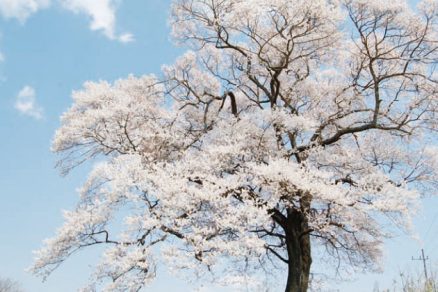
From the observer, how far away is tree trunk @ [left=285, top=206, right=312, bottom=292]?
13625 mm

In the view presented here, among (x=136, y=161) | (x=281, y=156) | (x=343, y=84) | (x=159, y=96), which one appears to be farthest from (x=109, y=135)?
(x=343, y=84)

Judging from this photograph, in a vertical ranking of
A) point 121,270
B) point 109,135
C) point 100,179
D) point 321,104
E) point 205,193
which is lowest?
point 121,270

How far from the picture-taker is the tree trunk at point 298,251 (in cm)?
1362

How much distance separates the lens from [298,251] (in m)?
14.0

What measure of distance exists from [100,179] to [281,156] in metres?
4.69

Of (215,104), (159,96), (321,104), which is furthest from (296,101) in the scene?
(159,96)

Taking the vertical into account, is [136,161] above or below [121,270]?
above

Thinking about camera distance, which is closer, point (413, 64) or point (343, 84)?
point (413, 64)

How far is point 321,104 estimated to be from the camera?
16.1 m

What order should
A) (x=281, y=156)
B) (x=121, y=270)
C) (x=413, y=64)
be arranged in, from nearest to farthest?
(x=121, y=270) → (x=281, y=156) → (x=413, y=64)

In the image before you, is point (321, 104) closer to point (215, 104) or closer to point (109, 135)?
point (215, 104)

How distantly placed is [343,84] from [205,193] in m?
6.29

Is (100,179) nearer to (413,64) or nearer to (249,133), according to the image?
(249,133)

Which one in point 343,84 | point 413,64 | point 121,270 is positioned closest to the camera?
point 121,270
